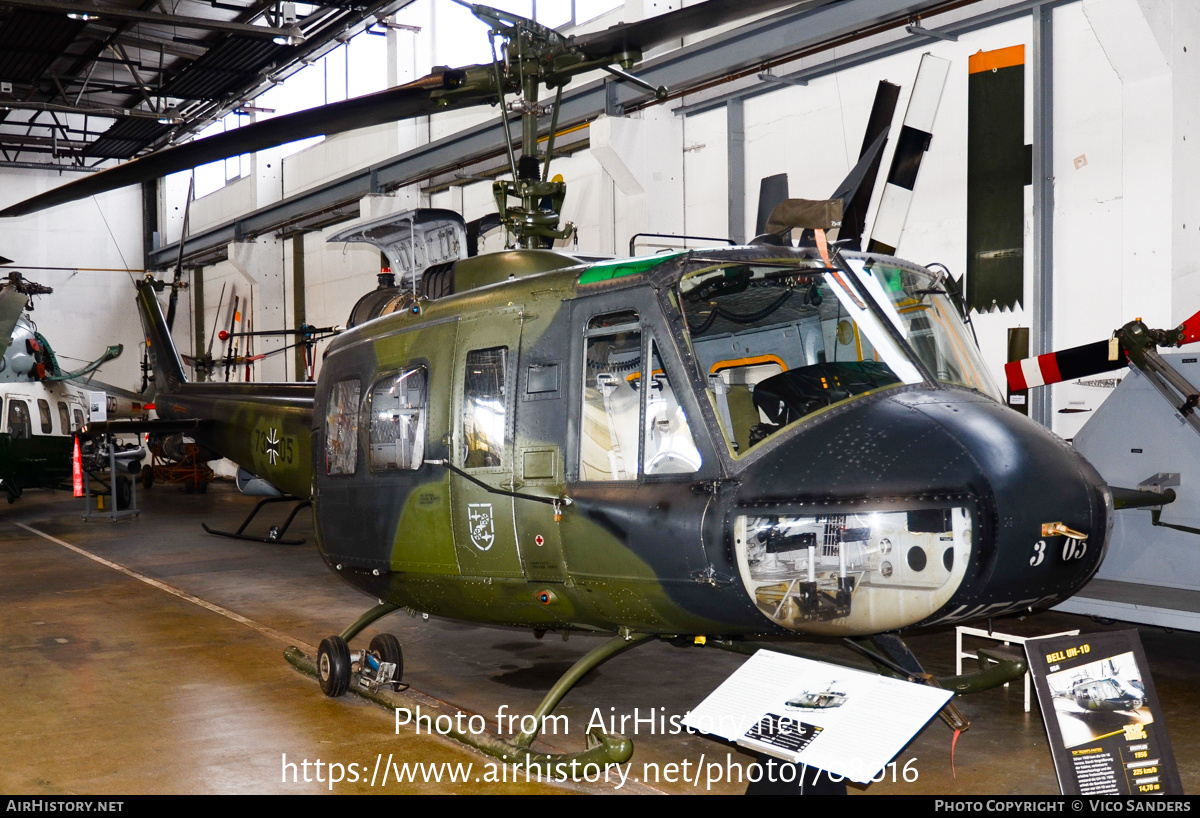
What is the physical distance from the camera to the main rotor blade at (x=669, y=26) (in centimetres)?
529

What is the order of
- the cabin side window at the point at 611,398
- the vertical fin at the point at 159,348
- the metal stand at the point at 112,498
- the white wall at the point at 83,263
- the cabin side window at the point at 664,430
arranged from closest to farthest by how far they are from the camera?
the cabin side window at the point at 664,430, the cabin side window at the point at 611,398, the vertical fin at the point at 159,348, the metal stand at the point at 112,498, the white wall at the point at 83,263

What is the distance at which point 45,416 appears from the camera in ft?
55.8

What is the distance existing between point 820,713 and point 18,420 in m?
16.4

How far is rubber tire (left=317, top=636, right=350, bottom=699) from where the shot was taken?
6152mm

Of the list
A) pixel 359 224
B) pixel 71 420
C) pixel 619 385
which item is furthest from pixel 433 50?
pixel 619 385

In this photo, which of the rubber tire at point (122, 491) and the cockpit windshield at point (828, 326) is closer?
the cockpit windshield at point (828, 326)

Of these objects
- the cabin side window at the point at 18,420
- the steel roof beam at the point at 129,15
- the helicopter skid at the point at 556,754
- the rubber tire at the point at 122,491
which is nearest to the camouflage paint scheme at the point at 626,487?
the helicopter skid at the point at 556,754

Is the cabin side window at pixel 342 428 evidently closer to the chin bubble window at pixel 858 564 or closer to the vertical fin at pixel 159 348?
the chin bubble window at pixel 858 564

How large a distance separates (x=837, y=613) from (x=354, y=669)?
11.4 ft

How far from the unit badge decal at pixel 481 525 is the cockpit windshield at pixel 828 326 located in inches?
51.1

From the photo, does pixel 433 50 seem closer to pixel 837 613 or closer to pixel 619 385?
pixel 619 385

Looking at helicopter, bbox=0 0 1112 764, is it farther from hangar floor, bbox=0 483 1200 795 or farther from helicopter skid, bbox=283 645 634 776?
hangar floor, bbox=0 483 1200 795

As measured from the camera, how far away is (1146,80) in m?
8.41

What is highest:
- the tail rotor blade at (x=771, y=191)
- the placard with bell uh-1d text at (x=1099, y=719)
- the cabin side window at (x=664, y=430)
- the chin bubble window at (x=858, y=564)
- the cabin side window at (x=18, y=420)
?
the tail rotor blade at (x=771, y=191)
